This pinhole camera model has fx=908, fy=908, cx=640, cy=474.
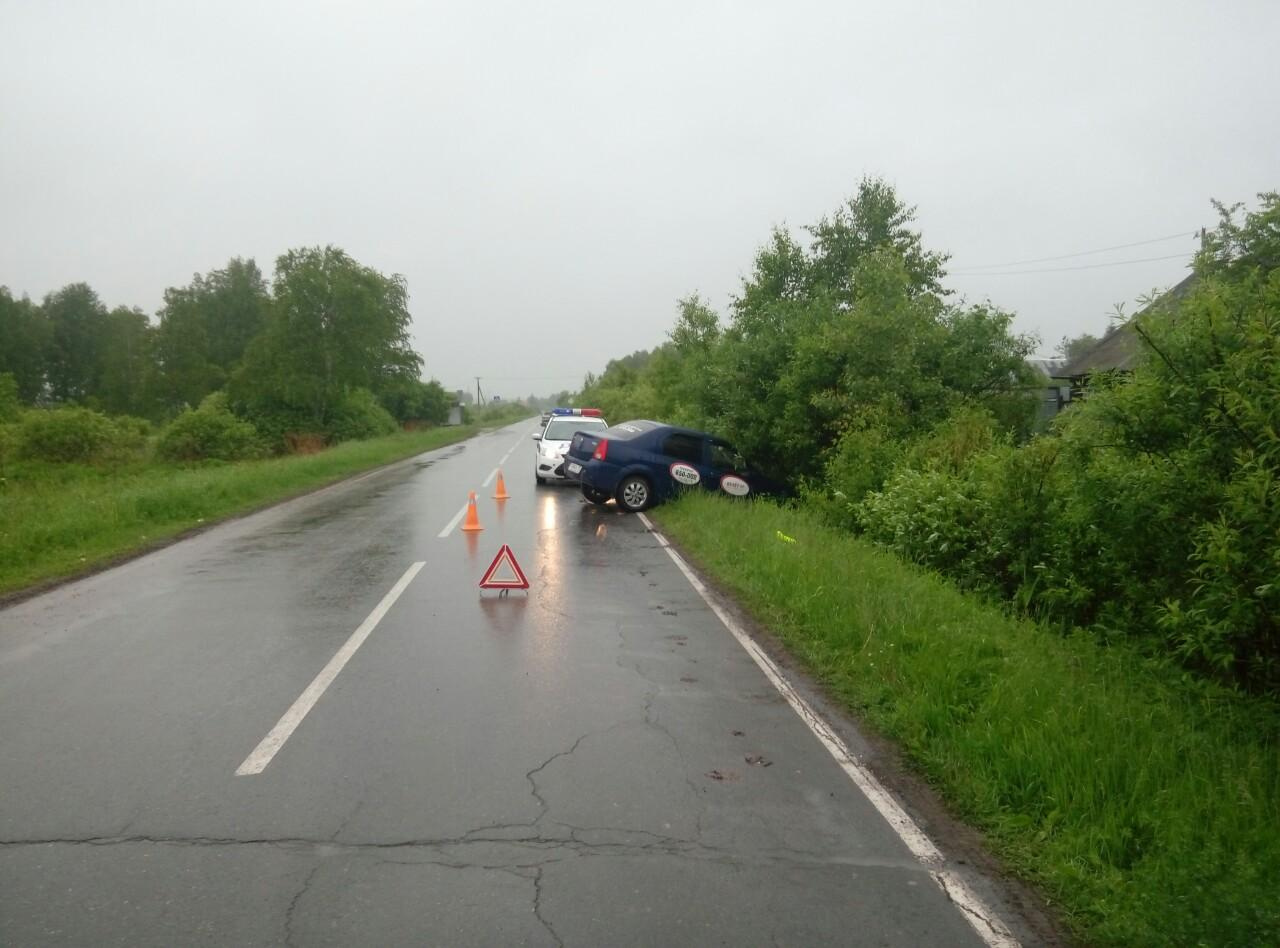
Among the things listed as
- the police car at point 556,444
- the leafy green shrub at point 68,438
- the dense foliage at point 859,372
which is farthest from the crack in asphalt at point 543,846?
the leafy green shrub at point 68,438

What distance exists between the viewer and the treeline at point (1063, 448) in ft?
17.5

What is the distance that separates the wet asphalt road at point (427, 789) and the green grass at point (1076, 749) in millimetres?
596

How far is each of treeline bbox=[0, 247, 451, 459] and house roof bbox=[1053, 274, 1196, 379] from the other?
34721 mm

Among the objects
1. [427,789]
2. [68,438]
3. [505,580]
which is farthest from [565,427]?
[68,438]

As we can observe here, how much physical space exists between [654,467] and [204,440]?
30795 millimetres

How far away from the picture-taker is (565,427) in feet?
76.0

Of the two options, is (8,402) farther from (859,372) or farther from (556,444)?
(859,372)

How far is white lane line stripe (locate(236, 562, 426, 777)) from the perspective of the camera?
4.99 metres

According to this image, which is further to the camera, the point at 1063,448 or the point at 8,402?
the point at 8,402

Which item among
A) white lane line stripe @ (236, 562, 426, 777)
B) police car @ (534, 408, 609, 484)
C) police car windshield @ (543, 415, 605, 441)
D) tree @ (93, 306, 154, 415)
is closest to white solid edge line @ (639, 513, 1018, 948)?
white lane line stripe @ (236, 562, 426, 777)

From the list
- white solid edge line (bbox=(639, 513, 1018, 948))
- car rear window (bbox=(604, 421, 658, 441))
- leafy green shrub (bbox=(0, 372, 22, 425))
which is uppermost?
leafy green shrub (bbox=(0, 372, 22, 425))

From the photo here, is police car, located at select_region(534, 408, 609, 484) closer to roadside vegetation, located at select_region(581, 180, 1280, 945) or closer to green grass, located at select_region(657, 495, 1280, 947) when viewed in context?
A: roadside vegetation, located at select_region(581, 180, 1280, 945)

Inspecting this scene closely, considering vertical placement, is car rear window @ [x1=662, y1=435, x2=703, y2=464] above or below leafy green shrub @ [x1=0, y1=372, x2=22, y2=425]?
below

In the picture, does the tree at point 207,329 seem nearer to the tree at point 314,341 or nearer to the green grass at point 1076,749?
the tree at point 314,341
